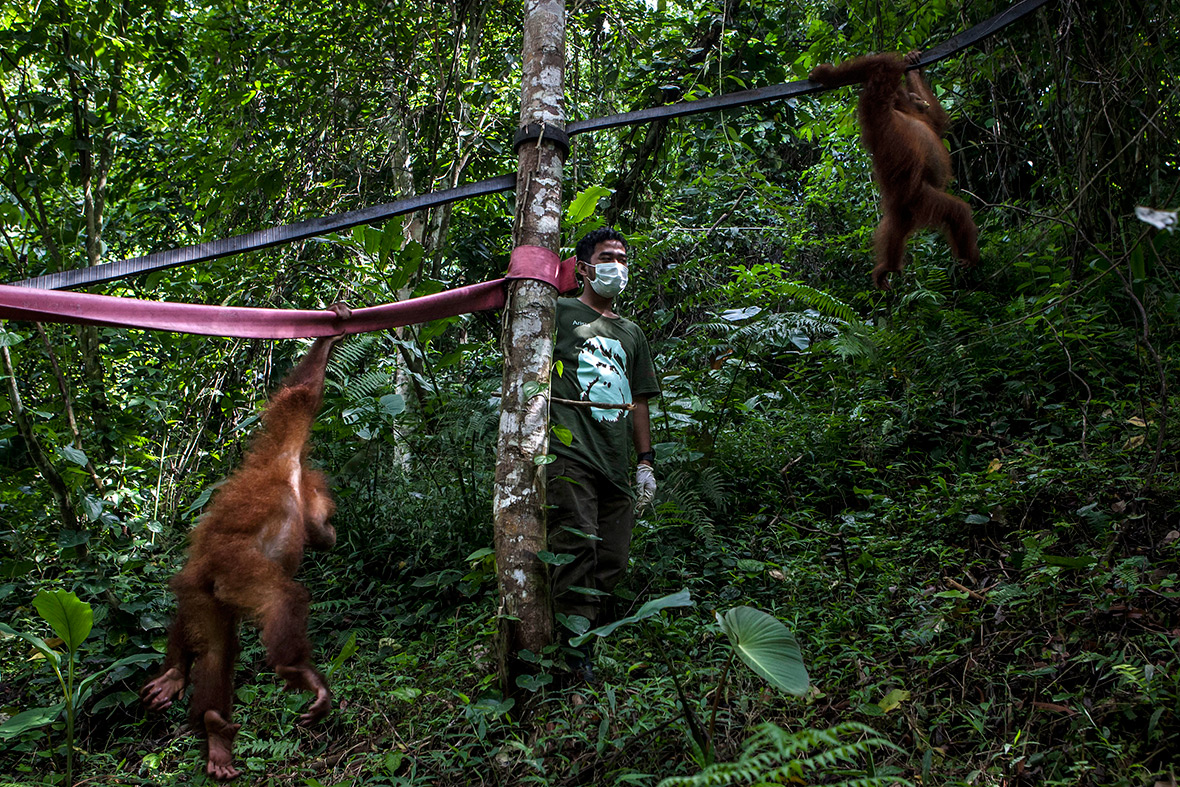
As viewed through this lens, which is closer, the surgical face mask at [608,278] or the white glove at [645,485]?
the surgical face mask at [608,278]

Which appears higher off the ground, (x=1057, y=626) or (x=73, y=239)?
(x=73, y=239)

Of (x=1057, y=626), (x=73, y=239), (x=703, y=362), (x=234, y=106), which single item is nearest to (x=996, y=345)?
(x=703, y=362)

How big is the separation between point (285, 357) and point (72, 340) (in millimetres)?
1214

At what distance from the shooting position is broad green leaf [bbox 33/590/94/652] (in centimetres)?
238

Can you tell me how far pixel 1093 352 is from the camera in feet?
14.6

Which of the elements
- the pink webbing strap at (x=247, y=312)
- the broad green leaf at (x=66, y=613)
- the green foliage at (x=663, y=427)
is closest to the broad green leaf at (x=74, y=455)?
the green foliage at (x=663, y=427)

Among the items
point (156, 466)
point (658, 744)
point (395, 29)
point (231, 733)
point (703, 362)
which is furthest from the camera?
point (703, 362)

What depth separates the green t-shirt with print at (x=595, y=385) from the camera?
11.1ft

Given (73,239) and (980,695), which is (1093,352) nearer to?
(980,695)

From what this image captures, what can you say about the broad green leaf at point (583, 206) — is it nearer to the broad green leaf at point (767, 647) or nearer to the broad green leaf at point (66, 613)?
the broad green leaf at point (767, 647)

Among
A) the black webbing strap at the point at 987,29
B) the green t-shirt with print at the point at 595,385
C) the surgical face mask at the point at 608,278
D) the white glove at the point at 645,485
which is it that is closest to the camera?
the black webbing strap at the point at 987,29

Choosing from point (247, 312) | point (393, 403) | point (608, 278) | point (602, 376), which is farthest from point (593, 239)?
point (247, 312)

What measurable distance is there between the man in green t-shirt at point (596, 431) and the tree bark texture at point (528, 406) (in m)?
0.39

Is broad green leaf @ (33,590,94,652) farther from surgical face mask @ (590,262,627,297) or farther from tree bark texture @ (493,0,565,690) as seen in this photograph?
surgical face mask @ (590,262,627,297)
